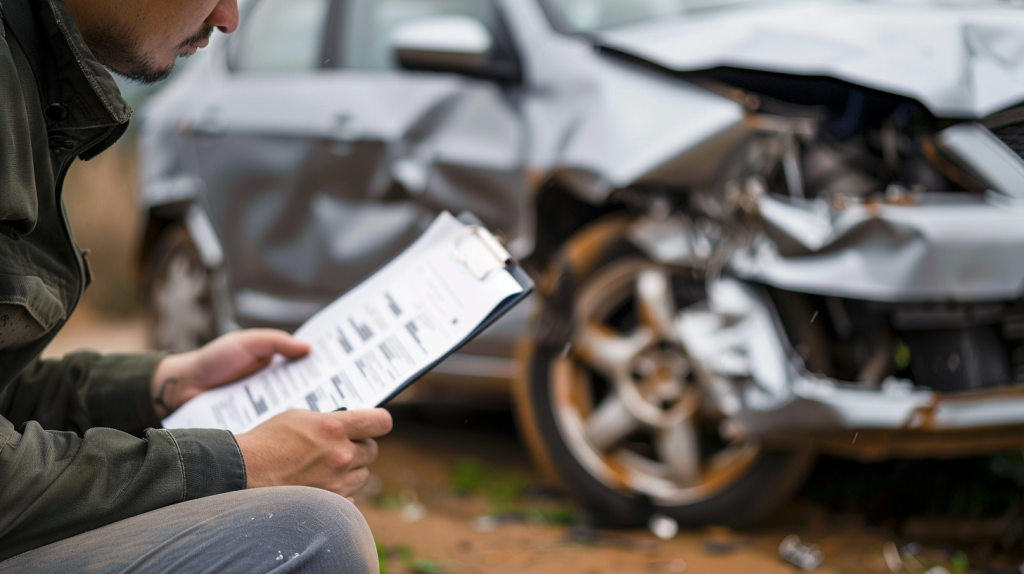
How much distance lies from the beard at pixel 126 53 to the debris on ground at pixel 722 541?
1.78 metres

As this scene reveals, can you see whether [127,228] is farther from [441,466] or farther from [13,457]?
[13,457]

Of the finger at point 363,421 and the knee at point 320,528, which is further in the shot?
the finger at point 363,421

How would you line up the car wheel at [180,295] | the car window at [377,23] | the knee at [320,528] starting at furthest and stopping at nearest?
1. the car wheel at [180,295]
2. the car window at [377,23]
3. the knee at [320,528]

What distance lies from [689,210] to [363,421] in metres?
1.40

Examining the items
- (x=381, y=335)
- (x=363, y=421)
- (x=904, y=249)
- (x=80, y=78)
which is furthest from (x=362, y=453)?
(x=904, y=249)

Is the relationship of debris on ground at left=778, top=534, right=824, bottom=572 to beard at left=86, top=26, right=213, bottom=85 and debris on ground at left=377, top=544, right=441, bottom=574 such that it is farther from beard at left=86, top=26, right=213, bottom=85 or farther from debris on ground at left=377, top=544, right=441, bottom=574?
beard at left=86, top=26, right=213, bottom=85

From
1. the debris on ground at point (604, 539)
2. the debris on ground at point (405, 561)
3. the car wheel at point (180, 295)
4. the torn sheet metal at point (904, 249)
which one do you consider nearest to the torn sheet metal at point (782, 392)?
the torn sheet metal at point (904, 249)

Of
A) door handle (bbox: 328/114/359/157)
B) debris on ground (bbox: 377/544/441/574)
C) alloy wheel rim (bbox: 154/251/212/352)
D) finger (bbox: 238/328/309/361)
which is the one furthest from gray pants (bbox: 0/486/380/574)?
alloy wheel rim (bbox: 154/251/212/352)

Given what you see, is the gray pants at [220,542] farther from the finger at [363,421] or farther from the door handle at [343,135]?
the door handle at [343,135]

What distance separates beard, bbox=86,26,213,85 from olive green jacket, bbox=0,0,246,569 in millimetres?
52

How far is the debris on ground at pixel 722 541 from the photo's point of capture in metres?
2.41

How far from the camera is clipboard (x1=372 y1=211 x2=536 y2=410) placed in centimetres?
129

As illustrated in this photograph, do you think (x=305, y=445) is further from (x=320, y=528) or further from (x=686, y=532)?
(x=686, y=532)

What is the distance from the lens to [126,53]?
4.07 feet
